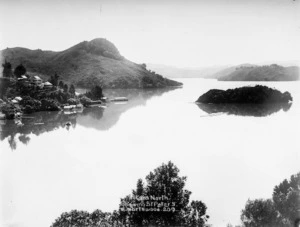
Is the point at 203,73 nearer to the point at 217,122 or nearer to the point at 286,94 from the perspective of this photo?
the point at 217,122

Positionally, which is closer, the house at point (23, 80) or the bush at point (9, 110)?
the bush at point (9, 110)

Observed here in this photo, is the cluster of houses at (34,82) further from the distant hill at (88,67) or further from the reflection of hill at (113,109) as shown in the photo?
the reflection of hill at (113,109)

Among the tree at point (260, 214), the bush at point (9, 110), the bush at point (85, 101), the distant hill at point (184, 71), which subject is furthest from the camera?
the bush at point (85, 101)

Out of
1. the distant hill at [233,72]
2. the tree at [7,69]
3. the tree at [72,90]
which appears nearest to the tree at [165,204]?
the distant hill at [233,72]

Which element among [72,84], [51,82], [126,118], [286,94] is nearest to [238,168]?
[286,94]

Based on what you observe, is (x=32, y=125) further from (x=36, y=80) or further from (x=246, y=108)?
(x=246, y=108)

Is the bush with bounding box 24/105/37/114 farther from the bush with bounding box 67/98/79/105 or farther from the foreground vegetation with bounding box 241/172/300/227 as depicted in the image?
the foreground vegetation with bounding box 241/172/300/227
